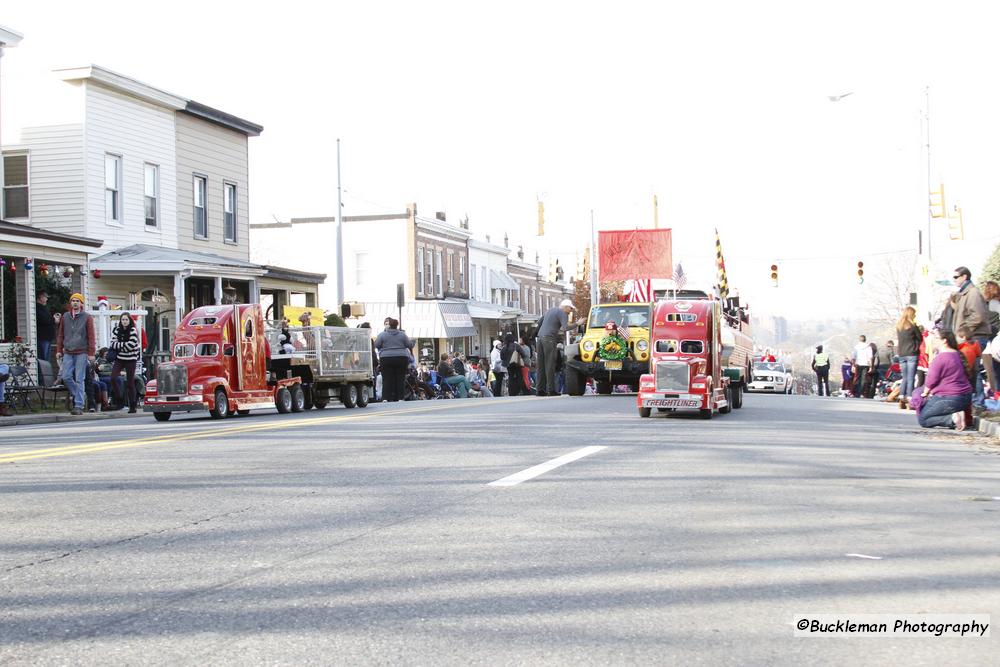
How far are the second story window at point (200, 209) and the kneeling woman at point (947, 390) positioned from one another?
906 inches

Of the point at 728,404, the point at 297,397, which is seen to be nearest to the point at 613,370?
the point at 728,404

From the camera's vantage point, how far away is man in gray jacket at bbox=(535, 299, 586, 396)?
2420 cm

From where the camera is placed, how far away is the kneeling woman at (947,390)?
1460cm

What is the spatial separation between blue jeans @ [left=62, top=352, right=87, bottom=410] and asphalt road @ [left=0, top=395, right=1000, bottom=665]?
25.9 feet

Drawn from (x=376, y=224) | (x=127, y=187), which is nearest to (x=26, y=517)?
(x=127, y=187)

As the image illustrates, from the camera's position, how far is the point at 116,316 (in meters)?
25.8

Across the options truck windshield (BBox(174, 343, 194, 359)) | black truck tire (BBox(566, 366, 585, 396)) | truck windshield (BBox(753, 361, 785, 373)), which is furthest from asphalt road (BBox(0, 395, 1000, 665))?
truck windshield (BBox(753, 361, 785, 373))

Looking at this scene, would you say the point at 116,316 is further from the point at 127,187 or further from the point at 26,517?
the point at 26,517

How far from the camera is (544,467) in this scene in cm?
963

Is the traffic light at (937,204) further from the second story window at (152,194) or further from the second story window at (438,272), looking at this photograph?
the second story window at (438,272)

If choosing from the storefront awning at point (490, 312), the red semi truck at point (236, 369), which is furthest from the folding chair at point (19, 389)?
the storefront awning at point (490, 312)

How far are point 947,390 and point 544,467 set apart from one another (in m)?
7.87

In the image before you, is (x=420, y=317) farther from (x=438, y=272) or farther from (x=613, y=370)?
(x=613, y=370)

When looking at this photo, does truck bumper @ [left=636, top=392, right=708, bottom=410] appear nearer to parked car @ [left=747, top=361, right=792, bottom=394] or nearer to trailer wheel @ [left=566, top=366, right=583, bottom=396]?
trailer wheel @ [left=566, top=366, right=583, bottom=396]
